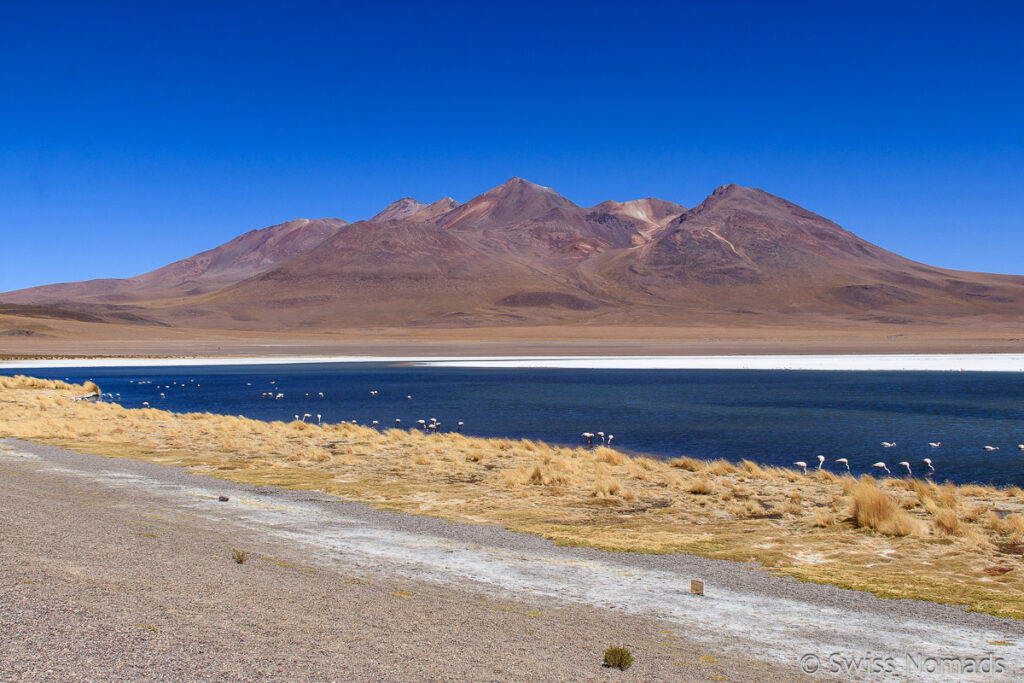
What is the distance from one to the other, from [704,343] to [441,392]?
215 feet

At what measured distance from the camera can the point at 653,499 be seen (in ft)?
50.5

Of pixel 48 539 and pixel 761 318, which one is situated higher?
pixel 761 318

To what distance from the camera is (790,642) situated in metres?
7.18

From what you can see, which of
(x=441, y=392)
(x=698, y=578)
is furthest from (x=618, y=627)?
(x=441, y=392)

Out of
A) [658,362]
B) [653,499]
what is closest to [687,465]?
[653,499]

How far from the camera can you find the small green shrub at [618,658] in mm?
6395

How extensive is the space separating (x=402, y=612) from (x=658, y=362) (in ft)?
226

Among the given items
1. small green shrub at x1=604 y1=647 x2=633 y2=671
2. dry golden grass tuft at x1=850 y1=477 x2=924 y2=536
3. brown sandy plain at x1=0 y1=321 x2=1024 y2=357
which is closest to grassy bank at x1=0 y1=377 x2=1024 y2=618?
dry golden grass tuft at x1=850 y1=477 x2=924 y2=536

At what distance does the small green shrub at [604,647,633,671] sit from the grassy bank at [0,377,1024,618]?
3934mm

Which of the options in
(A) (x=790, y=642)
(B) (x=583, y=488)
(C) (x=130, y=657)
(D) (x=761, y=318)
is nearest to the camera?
(C) (x=130, y=657)

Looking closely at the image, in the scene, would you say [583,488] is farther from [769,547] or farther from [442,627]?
[442,627]

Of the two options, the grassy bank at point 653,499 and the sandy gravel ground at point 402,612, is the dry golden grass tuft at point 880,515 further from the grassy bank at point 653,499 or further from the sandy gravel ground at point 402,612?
the sandy gravel ground at point 402,612

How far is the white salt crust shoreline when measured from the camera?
66.2 meters

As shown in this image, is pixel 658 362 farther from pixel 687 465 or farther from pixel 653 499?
pixel 653 499
